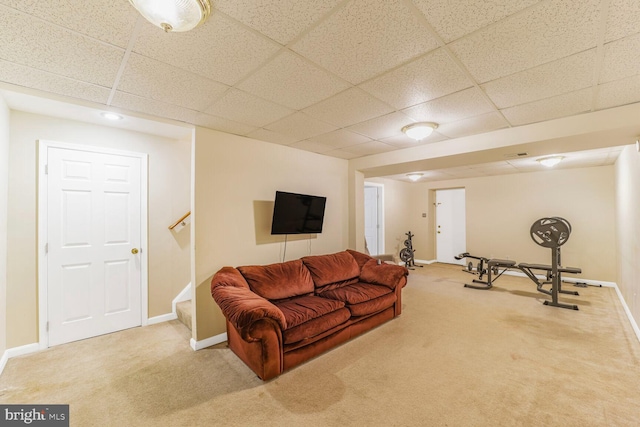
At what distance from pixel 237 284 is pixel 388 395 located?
1658 millimetres

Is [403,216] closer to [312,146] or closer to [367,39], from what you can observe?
[312,146]

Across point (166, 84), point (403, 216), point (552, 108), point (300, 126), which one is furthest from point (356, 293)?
point (403, 216)

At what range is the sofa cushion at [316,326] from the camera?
7.86 ft

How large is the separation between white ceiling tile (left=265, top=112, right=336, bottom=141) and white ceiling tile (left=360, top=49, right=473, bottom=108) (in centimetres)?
80

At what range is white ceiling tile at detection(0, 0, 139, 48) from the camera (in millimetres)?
1230

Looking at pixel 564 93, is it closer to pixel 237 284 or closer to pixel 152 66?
pixel 152 66

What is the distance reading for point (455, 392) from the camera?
6.89ft

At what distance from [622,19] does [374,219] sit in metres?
5.82

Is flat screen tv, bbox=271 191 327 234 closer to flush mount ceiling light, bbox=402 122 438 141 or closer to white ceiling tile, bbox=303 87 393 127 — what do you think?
white ceiling tile, bbox=303 87 393 127

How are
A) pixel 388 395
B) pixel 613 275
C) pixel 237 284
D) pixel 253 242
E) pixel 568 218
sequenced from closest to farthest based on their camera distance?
pixel 388 395 → pixel 237 284 → pixel 253 242 → pixel 613 275 → pixel 568 218

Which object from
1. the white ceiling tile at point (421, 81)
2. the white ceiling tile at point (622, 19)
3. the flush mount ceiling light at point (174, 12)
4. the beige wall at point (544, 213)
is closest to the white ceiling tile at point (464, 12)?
the white ceiling tile at point (421, 81)

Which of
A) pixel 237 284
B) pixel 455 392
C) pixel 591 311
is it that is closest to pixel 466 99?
pixel 455 392

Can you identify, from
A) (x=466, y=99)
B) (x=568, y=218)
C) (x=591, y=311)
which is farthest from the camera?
(x=568, y=218)

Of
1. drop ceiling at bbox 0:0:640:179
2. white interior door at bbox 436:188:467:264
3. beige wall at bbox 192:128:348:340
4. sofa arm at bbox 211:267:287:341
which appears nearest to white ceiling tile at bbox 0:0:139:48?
drop ceiling at bbox 0:0:640:179
